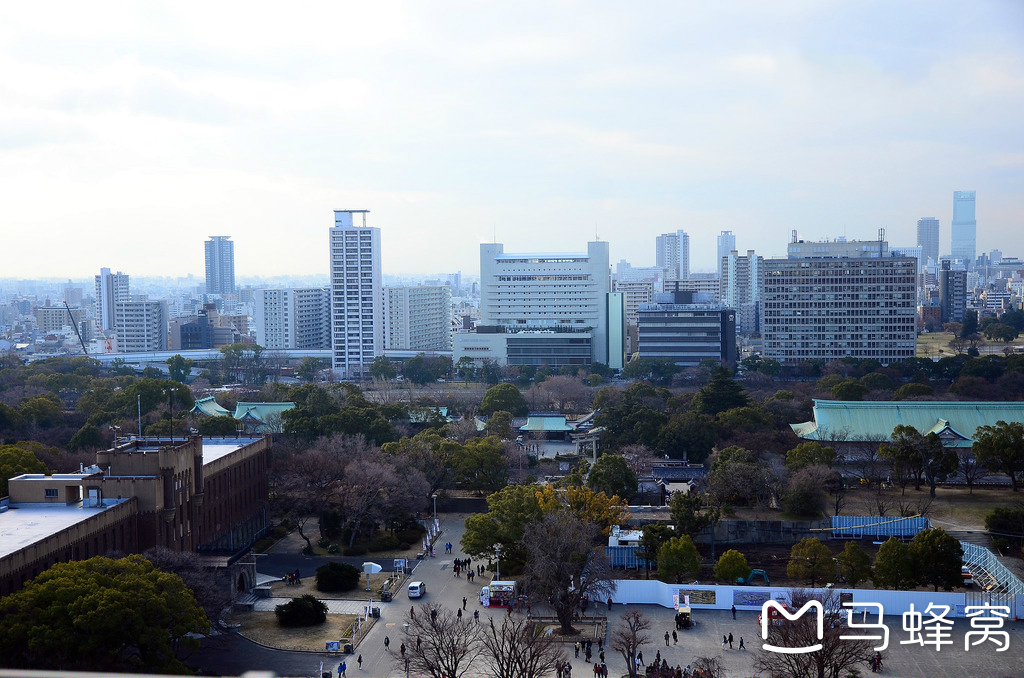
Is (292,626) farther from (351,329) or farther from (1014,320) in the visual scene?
(1014,320)

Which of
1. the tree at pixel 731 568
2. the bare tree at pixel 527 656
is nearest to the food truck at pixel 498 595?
the bare tree at pixel 527 656

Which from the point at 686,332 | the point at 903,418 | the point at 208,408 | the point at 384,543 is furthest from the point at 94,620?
the point at 686,332

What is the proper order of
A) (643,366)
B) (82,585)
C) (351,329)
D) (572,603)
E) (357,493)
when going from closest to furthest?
(82,585), (572,603), (357,493), (643,366), (351,329)

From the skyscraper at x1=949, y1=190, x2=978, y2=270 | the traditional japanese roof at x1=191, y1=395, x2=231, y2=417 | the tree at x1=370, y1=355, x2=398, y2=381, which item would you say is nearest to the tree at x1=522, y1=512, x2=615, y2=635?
the traditional japanese roof at x1=191, y1=395, x2=231, y2=417

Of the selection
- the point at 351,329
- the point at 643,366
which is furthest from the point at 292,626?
the point at 351,329

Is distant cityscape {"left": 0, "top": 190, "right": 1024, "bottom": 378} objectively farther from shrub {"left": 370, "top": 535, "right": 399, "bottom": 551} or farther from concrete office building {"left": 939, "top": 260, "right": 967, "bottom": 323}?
shrub {"left": 370, "top": 535, "right": 399, "bottom": 551}

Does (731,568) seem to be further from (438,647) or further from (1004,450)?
(1004,450)
